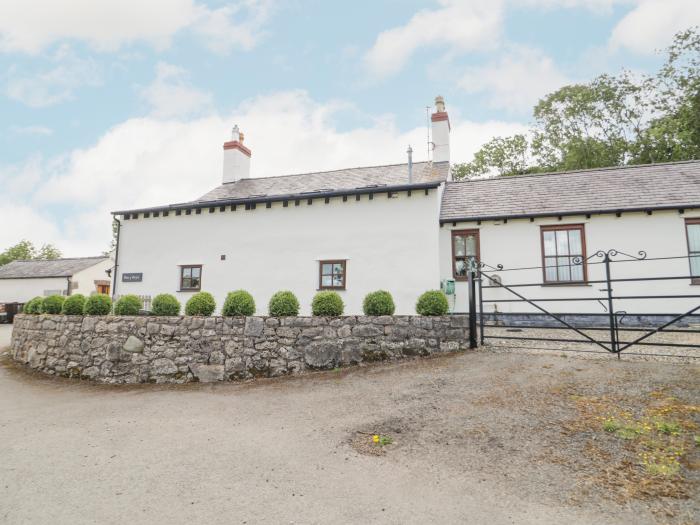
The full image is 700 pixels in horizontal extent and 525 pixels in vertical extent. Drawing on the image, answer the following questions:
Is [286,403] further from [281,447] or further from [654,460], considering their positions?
[654,460]

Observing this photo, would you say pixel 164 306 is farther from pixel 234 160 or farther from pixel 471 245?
pixel 234 160

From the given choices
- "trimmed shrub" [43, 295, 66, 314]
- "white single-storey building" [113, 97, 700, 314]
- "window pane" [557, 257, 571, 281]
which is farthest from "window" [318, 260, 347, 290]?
"trimmed shrub" [43, 295, 66, 314]

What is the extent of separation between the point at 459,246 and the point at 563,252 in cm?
317

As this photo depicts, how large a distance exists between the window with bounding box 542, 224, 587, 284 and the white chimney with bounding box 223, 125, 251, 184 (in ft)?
46.9

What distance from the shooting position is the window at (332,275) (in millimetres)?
12922

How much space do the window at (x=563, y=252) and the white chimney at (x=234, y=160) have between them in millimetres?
14303

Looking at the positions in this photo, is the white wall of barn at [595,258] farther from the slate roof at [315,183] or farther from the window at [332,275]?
the window at [332,275]

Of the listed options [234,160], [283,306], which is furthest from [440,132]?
[283,306]

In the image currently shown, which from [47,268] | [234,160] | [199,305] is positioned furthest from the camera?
[47,268]

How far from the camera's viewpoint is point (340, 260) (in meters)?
13.0

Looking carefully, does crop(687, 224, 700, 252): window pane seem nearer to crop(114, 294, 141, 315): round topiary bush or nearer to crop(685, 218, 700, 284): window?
crop(685, 218, 700, 284): window

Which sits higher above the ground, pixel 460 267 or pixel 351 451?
pixel 460 267

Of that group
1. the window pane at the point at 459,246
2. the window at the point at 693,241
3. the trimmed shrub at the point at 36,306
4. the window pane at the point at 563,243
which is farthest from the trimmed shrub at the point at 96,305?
the window at the point at 693,241

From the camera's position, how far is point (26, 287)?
96.8 ft
